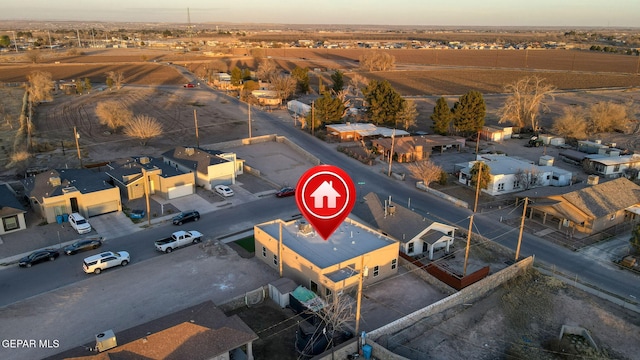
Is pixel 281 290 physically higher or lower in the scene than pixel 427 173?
lower

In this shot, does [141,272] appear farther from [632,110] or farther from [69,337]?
[632,110]

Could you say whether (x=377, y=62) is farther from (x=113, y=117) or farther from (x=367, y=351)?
(x=367, y=351)

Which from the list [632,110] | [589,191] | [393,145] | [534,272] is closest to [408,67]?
[632,110]

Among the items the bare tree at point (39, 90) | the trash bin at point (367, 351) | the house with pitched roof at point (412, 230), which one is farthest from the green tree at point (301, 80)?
the trash bin at point (367, 351)

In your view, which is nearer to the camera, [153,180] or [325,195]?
[325,195]

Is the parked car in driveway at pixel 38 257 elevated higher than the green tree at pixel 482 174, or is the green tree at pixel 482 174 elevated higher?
the green tree at pixel 482 174

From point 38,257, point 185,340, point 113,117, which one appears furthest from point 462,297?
point 113,117

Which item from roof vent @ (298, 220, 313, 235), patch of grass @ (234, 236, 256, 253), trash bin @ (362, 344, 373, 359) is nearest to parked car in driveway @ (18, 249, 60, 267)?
patch of grass @ (234, 236, 256, 253)

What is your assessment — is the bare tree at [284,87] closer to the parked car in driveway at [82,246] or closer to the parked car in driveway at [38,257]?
the parked car in driveway at [82,246]
